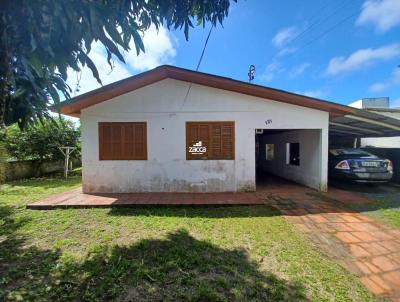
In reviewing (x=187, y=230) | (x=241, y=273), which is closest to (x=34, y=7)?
(x=241, y=273)

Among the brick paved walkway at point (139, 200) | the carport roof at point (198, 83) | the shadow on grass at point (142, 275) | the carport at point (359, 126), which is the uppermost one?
the carport roof at point (198, 83)

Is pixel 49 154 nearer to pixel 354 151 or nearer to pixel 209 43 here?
pixel 209 43

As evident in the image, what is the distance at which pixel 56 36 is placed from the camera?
91.7 inches

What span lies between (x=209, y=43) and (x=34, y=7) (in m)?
4.22

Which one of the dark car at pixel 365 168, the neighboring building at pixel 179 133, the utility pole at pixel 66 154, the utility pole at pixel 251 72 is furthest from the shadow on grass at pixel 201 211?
the utility pole at pixel 251 72

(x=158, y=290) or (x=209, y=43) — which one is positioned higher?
(x=209, y=43)

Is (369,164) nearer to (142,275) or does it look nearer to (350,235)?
(350,235)

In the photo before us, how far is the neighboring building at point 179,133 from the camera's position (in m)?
7.57

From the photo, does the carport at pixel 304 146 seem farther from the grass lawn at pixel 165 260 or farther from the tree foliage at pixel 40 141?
the tree foliage at pixel 40 141

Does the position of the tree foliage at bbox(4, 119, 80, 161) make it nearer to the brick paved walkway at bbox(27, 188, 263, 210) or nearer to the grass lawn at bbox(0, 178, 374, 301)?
the brick paved walkway at bbox(27, 188, 263, 210)

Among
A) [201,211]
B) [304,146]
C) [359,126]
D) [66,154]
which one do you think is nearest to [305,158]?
[304,146]

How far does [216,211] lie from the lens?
598 centimetres

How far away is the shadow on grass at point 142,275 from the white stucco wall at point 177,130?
3.61m

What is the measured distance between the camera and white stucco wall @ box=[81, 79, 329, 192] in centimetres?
758
